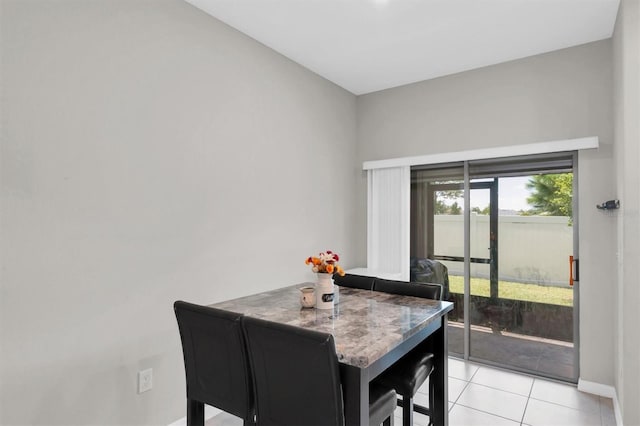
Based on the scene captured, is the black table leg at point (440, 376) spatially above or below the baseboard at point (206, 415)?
above

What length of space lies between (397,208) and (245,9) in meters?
2.42

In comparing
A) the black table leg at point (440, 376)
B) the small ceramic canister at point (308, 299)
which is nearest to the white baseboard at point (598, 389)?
the black table leg at point (440, 376)

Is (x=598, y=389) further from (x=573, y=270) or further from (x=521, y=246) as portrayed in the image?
(x=521, y=246)

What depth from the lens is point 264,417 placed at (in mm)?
1587

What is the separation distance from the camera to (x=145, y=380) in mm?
2258

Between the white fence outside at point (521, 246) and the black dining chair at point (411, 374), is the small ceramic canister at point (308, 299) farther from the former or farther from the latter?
the white fence outside at point (521, 246)

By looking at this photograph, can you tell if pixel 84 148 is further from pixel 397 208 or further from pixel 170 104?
pixel 397 208

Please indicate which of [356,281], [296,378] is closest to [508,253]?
[356,281]

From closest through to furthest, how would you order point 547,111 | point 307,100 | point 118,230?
point 118,230, point 547,111, point 307,100

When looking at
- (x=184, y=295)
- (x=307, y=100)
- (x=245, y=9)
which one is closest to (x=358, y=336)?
(x=184, y=295)

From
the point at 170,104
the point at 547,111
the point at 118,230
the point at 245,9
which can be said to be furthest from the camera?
the point at 547,111

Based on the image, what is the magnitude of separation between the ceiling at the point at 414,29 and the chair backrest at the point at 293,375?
7.28 feet

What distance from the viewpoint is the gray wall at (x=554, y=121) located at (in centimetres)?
295

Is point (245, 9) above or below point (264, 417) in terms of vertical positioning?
above
